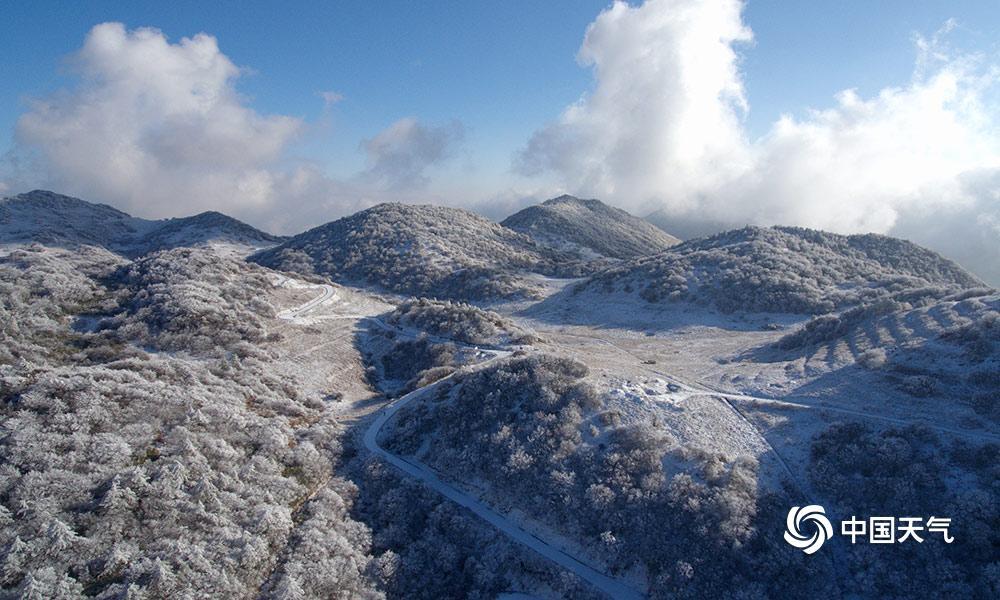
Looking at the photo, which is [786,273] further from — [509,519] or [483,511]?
[483,511]

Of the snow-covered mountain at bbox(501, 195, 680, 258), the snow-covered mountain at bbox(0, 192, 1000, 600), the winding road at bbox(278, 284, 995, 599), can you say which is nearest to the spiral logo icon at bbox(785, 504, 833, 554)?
the snow-covered mountain at bbox(0, 192, 1000, 600)

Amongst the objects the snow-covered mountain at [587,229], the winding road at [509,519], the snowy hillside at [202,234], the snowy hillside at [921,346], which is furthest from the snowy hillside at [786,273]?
the snowy hillside at [202,234]

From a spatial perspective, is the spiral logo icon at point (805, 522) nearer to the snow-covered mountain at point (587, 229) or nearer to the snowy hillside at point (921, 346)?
the snowy hillside at point (921, 346)

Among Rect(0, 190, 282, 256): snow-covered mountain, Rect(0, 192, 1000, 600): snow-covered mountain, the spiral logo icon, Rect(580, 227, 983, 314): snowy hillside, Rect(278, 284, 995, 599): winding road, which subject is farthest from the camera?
Rect(0, 190, 282, 256): snow-covered mountain

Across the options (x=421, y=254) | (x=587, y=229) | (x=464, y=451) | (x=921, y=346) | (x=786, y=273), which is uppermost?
(x=587, y=229)

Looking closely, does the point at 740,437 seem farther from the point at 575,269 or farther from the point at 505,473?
the point at 575,269

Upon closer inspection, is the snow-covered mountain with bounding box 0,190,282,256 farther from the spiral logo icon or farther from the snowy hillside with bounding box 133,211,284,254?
the spiral logo icon

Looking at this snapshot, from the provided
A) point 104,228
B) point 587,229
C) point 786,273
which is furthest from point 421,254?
point 104,228

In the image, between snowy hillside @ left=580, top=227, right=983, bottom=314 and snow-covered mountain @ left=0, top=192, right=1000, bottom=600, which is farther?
snowy hillside @ left=580, top=227, right=983, bottom=314
